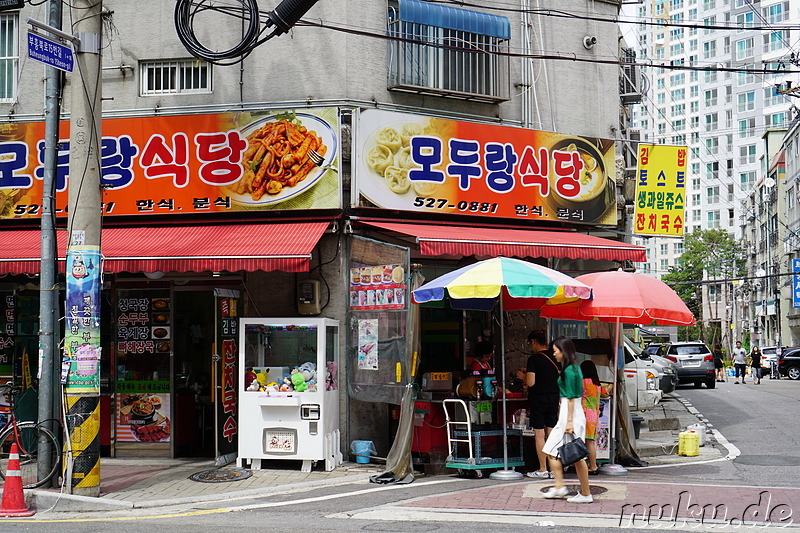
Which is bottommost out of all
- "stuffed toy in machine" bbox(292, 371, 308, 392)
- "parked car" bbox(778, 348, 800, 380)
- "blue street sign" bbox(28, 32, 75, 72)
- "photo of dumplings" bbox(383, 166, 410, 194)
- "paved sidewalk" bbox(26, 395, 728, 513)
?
"parked car" bbox(778, 348, 800, 380)

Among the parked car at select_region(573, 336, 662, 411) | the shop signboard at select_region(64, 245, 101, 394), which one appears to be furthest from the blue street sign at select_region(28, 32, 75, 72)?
the parked car at select_region(573, 336, 662, 411)

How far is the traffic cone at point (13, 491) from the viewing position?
30.7ft

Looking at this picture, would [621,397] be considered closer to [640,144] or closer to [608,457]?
[608,457]

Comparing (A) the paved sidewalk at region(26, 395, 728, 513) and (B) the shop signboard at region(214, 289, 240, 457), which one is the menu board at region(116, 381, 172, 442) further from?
(B) the shop signboard at region(214, 289, 240, 457)

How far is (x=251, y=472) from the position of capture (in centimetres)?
1209

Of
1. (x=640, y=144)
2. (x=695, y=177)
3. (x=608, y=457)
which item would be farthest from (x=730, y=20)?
(x=608, y=457)

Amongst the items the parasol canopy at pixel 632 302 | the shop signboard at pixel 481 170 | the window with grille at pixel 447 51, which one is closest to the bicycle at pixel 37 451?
the shop signboard at pixel 481 170

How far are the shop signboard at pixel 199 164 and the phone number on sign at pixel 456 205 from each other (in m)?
1.44

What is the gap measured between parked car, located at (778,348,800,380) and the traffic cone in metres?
38.9

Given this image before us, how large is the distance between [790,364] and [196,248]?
3623 centimetres

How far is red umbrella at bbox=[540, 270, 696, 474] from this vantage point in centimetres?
1155

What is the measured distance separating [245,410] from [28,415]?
12.8 feet

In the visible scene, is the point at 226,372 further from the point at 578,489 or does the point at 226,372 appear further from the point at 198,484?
the point at 578,489

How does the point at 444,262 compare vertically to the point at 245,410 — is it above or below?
above
